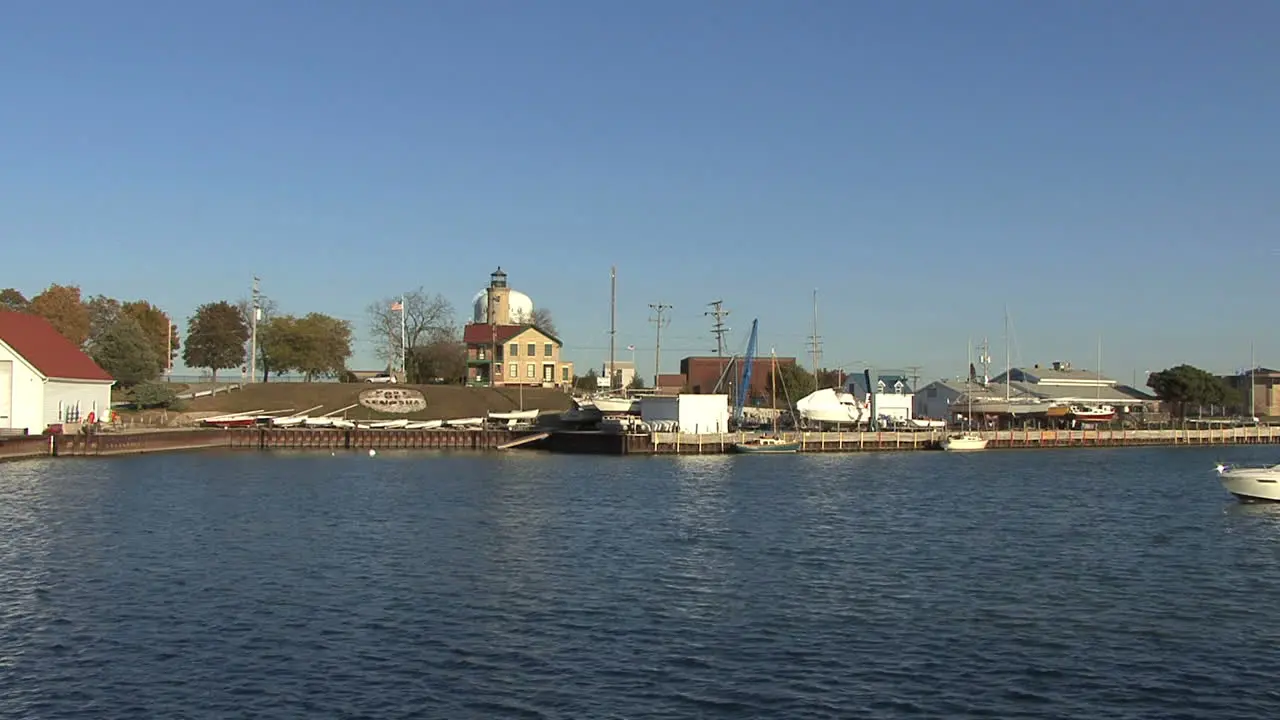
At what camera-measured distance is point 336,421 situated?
103312 mm

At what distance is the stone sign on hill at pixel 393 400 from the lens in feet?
368

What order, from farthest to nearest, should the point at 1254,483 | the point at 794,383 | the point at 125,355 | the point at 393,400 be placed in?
the point at 794,383 < the point at 393,400 < the point at 125,355 < the point at 1254,483

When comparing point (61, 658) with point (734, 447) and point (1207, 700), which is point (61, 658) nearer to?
point (1207, 700)

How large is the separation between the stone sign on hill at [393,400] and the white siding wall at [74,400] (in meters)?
26.5

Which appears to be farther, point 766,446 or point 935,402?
point 935,402

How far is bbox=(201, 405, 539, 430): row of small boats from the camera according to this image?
101 metres

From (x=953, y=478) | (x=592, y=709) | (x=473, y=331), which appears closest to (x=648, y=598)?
(x=592, y=709)

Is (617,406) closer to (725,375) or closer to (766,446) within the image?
(766,446)

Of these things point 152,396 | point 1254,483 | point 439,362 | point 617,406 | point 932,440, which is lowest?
point 1254,483

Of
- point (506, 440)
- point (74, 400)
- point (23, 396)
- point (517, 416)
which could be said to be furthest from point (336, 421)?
point (23, 396)

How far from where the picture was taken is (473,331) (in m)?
137

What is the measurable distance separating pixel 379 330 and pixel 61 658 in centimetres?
11984

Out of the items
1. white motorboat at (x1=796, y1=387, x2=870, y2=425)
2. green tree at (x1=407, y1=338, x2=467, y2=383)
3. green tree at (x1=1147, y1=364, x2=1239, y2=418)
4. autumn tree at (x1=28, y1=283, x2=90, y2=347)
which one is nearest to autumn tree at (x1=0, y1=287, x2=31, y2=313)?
autumn tree at (x1=28, y1=283, x2=90, y2=347)

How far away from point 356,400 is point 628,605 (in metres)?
88.9
